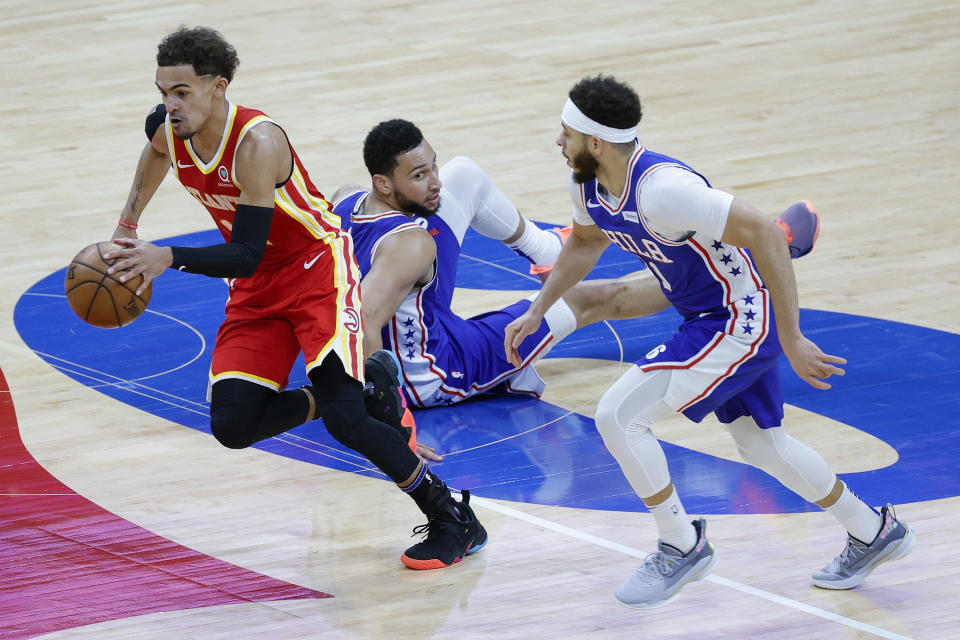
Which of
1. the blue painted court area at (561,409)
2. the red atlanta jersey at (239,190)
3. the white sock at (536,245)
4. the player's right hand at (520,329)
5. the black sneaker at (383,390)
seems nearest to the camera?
the red atlanta jersey at (239,190)

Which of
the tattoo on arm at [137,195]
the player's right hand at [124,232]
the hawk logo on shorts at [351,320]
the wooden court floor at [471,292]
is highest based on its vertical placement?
the tattoo on arm at [137,195]

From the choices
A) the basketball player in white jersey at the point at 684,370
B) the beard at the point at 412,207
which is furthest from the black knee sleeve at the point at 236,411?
the beard at the point at 412,207

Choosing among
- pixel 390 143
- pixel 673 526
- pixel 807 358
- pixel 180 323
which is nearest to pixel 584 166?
pixel 807 358

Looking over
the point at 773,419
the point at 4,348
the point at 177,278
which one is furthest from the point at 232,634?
the point at 177,278

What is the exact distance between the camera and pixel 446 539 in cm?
455

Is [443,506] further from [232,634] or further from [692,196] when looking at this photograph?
[692,196]

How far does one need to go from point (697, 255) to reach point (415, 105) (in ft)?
20.1

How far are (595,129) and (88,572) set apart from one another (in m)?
2.09

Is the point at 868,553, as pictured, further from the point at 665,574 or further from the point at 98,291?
the point at 98,291

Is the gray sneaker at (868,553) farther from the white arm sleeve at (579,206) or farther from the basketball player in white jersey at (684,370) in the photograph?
the white arm sleeve at (579,206)

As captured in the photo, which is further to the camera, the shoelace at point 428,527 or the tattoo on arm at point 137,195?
the tattoo on arm at point 137,195

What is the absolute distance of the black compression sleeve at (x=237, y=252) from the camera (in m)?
4.09

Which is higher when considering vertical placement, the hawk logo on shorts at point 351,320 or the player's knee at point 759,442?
the hawk logo on shorts at point 351,320

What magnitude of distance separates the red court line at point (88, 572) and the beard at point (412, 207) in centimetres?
165
